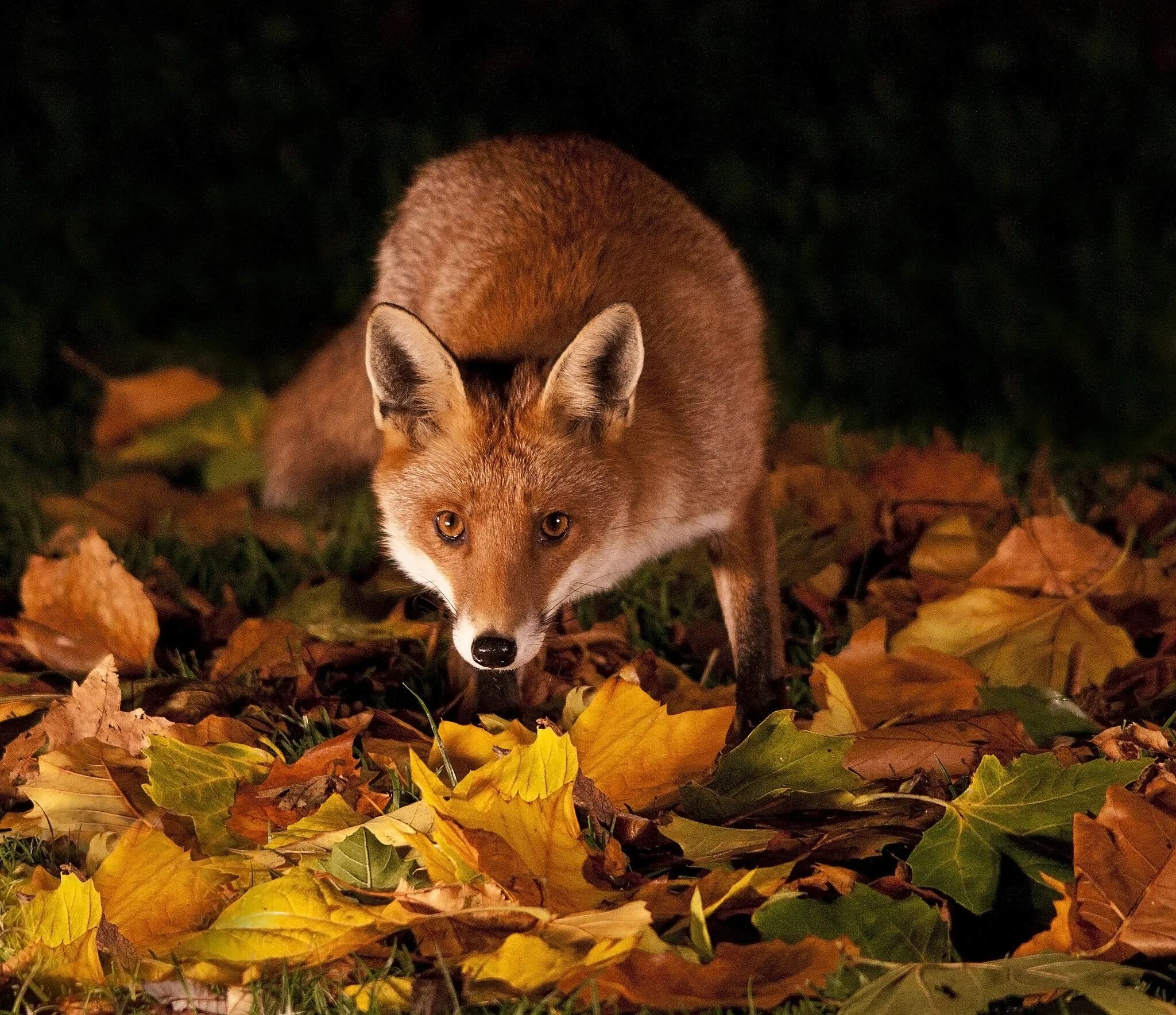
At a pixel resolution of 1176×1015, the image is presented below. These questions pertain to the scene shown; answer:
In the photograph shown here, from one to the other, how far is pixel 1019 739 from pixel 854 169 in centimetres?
480

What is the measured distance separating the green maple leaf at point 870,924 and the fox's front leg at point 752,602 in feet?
3.74

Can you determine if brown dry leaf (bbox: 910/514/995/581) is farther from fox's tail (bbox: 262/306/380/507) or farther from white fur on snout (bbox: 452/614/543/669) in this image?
fox's tail (bbox: 262/306/380/507)

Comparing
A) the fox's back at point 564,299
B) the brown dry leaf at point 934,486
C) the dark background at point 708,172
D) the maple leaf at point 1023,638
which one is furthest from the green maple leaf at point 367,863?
the dark background at point 708,172

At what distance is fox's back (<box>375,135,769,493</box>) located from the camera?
3893 mm

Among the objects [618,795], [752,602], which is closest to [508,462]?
[752,602]

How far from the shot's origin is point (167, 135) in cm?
818

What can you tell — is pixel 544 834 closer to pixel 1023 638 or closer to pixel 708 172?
pixel 1023 638

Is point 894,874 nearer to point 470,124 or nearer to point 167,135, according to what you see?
point 470,124

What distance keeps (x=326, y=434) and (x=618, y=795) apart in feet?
7.79

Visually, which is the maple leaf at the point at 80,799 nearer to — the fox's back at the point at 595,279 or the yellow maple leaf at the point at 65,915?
the yellow maple leaf at the point at 65,915

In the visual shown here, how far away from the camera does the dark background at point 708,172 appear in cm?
612

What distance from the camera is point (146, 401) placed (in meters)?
5.80

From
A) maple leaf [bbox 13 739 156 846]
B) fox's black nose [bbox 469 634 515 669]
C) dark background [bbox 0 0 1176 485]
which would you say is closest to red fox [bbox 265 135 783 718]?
fox's black nose [bbox 469 634 515 669]

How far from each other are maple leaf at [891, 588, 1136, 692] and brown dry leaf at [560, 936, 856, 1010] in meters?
1.22
